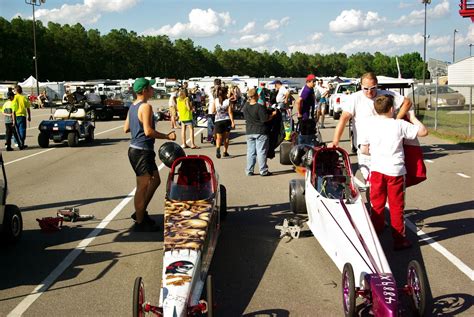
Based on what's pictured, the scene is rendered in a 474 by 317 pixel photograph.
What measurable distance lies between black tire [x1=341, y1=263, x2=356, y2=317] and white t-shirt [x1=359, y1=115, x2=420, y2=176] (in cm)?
194

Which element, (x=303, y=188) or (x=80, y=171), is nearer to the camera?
(x=303, y=188)

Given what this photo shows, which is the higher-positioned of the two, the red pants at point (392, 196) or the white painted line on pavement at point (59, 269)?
the red pants at point (392, 196)

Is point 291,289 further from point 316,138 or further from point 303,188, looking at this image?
point 316,138

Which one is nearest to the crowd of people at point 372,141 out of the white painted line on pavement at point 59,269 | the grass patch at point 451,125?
the white painted line on pavement at point 59,269

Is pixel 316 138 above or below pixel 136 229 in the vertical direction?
above

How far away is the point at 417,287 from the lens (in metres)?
4.77

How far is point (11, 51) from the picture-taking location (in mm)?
87750

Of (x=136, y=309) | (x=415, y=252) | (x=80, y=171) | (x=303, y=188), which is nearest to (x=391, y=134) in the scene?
(x=415, y=252)

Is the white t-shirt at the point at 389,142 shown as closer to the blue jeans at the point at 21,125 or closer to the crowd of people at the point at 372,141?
the crowd of people at the point at 372,141

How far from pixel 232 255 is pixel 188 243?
1.53 meters

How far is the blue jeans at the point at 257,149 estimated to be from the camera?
1162 cm

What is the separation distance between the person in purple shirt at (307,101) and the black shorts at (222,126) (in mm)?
2418

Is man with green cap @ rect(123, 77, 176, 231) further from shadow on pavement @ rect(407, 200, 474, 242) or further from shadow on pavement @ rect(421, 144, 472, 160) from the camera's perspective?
shadow on pavement @ rect(421, 144, 472, 160)

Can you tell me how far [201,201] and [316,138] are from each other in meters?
6.56
